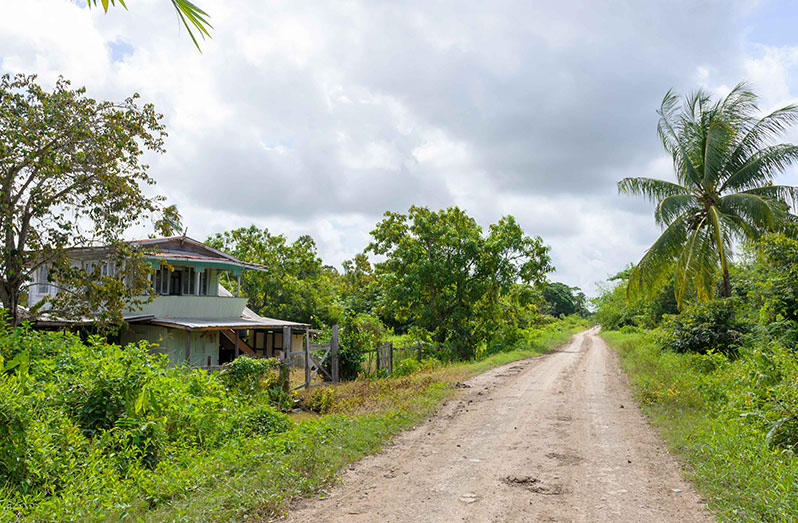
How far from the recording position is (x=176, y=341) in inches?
738

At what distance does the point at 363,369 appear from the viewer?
1825cm

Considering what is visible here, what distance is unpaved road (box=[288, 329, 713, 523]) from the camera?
17.1 ft

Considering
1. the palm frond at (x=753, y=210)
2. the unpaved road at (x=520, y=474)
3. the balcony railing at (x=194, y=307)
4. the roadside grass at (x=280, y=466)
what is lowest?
A: the unpaved road at (x=520, y=474)

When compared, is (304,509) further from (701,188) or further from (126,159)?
(701,188)

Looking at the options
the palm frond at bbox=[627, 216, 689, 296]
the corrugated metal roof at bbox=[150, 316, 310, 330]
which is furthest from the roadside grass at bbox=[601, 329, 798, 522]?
the corrugated metal roof at bbox=[150, 316, 310, 330]

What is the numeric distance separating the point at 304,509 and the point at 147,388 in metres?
3.36

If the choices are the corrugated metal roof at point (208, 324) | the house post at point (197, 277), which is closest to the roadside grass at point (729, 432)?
the corrugated metal roof at point (208, 324)

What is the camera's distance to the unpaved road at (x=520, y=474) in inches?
205

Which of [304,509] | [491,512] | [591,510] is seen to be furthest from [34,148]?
[591,510]

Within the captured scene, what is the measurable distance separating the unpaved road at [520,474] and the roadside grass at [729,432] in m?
0.29

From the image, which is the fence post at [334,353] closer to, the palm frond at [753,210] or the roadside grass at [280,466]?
the roadside grass at [280,466]

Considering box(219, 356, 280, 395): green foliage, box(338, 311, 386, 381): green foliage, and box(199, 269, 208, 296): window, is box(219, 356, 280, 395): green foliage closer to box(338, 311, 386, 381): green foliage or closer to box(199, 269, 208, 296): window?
box(338, 311, 386, 381): green foliage

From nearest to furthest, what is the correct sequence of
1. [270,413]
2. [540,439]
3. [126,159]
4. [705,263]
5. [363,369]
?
1. [540,439]
2. [270,413]
3. [126,159]
4. [705,263]
5. [363,369]

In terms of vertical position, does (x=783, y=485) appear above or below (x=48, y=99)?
below
